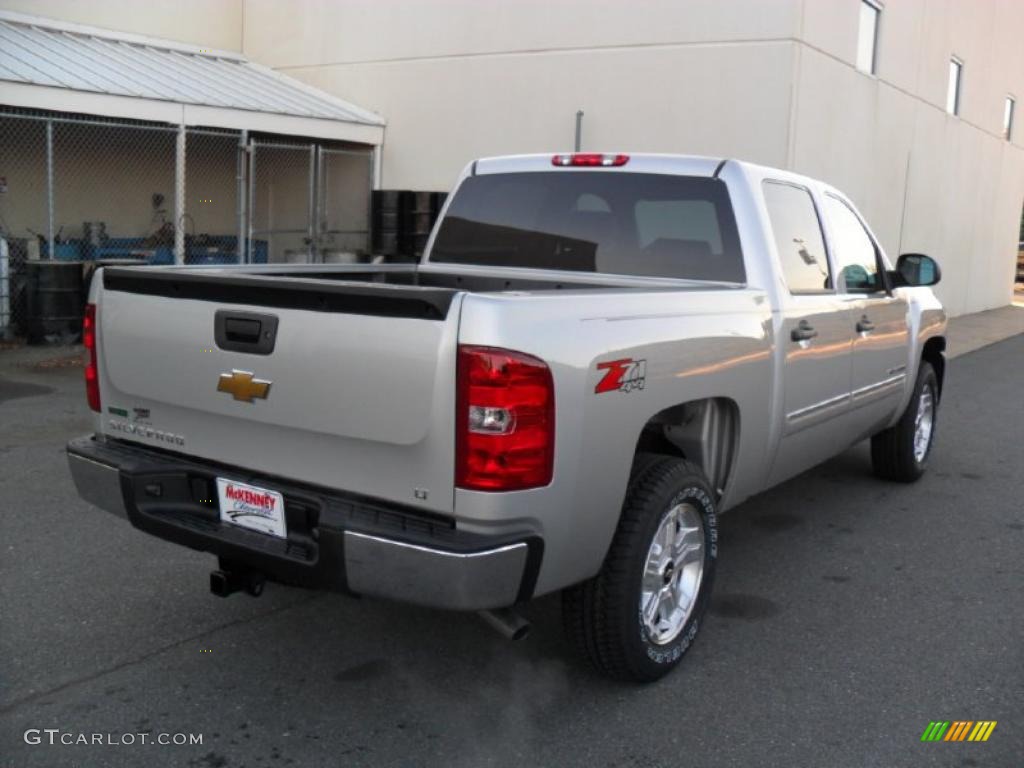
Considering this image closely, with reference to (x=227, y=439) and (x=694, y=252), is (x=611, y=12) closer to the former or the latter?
(x=694, y=252)

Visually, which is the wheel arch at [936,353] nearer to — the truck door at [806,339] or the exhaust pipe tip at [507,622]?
the truck door at [806,339]

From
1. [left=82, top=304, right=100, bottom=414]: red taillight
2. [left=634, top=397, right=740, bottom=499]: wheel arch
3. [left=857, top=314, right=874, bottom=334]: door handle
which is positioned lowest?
[left=634, top=397, right=740, bottom=499]: wheel arch

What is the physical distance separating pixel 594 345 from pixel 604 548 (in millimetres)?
665

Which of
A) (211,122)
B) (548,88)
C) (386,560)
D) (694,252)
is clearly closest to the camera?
(386,560)

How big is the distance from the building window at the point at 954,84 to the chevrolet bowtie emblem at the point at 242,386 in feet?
61.7

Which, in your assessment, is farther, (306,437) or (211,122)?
(211,122)

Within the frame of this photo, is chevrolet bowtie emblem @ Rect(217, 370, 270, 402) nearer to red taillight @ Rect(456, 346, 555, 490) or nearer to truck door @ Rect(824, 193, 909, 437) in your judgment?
red taillight @ Rect(456, 346, 555, 490)

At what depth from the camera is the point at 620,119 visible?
1418 cm

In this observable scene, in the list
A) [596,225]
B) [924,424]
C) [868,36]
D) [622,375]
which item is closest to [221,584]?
[622,375]

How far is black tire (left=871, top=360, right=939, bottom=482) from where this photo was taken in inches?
255

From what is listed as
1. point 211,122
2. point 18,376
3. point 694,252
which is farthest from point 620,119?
point 694,252

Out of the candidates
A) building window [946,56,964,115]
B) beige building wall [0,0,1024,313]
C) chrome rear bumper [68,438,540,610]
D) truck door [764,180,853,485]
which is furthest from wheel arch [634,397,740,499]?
building window [946,56,964,115]

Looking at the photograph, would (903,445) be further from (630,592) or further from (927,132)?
(927,132)

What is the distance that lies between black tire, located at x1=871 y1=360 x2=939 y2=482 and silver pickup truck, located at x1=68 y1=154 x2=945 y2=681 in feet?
6.06
